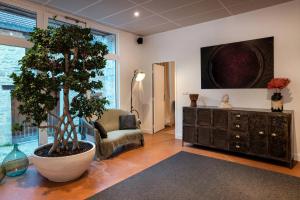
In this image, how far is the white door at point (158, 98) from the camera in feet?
18.5

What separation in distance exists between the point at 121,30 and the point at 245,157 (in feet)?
13.5

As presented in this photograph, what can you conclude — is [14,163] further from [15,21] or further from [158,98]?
[158,98]

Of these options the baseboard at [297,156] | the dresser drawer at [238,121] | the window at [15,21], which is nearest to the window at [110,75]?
the window at [15,21]

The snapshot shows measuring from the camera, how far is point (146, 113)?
18.9ft

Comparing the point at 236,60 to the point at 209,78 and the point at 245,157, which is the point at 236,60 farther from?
the point at 245,157

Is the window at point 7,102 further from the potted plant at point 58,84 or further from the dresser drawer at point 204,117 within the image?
the dresser drawer at point 204,117

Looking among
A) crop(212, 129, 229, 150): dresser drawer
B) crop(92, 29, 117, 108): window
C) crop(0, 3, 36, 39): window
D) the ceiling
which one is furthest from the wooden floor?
the ceiling

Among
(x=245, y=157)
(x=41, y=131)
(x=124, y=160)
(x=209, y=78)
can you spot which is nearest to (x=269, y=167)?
(x=245, y=157)

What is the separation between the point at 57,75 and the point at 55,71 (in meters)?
0.08

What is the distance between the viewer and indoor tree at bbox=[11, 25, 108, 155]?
2.66m

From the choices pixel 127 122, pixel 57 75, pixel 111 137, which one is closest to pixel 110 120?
pixel 127 122

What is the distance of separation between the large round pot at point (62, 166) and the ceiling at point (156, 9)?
262 cm

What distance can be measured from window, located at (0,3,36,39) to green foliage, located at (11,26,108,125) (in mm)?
863

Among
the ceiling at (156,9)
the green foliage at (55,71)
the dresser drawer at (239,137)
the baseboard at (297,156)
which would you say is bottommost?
the baseboard at (297,156)
